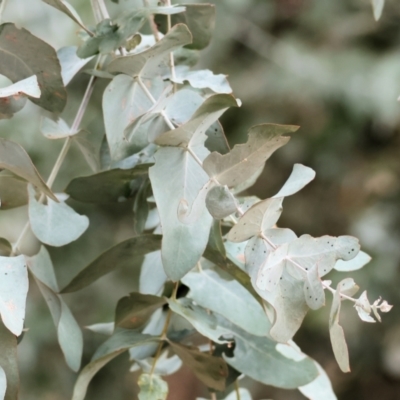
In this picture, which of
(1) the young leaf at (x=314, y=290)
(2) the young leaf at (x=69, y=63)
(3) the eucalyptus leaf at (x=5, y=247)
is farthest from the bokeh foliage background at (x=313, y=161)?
(1) the young leaf at (x=314, y=290)

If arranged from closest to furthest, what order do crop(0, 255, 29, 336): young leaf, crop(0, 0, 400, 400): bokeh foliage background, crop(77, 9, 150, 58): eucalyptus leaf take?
crop(0, 255, 29, 336): young leaf → crop(77, 9, 150, 58): eucalyptus leaf → crop(0, 0, 400, 400): bokeh foliage background

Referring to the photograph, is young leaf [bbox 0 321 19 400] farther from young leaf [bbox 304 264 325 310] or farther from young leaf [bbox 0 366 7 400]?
young leaf [bbox 304 264 325 310]

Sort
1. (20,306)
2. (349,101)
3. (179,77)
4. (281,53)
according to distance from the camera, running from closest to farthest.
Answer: (20,306)
(179,77)
(349,101)
(281,53)

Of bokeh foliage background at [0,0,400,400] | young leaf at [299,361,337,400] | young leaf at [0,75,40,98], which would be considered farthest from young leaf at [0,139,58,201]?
bokeh foliage background at [0,0,400,400]

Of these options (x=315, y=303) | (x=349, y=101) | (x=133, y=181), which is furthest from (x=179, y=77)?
(x=349, y=101)

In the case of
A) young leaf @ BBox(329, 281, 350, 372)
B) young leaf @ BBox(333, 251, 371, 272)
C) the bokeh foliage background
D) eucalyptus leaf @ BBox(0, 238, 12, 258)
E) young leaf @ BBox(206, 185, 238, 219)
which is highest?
young leaf @ BBox(206, 185, 238, 219)

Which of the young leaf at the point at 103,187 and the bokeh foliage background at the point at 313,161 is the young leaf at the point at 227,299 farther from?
the bokeh foliage background at the point at 313,161

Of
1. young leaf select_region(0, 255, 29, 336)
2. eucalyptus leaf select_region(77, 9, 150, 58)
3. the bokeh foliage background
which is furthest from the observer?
the bokeh foliage background

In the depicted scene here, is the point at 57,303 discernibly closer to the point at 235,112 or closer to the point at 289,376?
the point at 289,376
